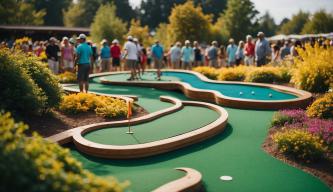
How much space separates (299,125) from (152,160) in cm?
325

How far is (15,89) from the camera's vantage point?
757 centimetres

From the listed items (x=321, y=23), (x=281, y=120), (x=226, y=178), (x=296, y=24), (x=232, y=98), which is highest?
(x=296, y=24)

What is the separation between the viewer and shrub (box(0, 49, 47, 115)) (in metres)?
7.48

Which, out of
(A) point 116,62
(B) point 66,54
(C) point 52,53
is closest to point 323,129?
(B) point 66,54

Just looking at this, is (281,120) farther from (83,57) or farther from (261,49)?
(261,49)

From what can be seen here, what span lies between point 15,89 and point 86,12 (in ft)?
212

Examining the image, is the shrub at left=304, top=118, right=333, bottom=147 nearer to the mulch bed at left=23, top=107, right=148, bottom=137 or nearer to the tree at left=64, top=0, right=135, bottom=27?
the mulch bed at left=23, top=107, right=148, bottom=137

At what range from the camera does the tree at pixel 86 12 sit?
63269mm

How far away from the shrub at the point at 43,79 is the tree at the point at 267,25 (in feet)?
160

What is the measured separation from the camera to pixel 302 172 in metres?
6.07

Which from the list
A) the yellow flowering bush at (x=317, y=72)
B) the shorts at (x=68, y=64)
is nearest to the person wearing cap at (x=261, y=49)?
the yellow flowering bush at (x=317, y=72)

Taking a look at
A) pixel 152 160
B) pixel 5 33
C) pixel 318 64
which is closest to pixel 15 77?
pixel 152 160

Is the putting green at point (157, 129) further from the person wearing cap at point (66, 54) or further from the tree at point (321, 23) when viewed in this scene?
the tree at point (321, 23)

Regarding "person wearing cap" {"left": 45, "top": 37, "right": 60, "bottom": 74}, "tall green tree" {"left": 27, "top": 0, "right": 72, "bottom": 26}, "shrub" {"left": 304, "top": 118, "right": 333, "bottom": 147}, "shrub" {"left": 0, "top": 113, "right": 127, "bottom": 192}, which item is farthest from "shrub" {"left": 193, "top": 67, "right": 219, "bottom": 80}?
"tall green tree" {"left": 27, "top": 0, "right": 72, "bottom": 26}
